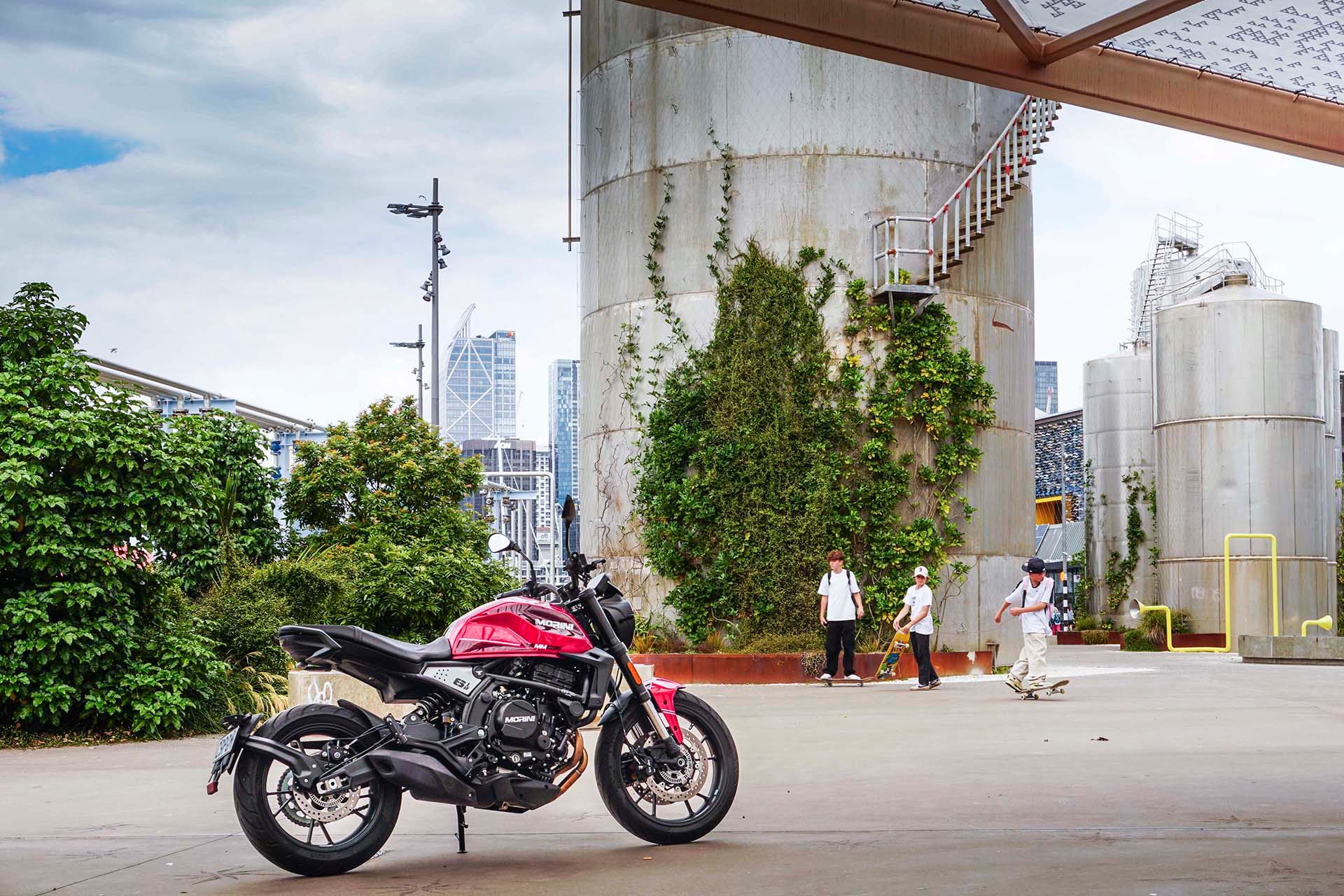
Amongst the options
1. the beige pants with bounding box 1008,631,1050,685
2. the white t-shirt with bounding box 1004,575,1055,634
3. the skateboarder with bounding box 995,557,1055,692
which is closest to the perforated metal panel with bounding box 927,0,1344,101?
the skateboarder with bounding box 995,557,1055,692

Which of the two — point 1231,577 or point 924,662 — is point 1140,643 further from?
point 924,662

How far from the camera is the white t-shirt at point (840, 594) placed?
61.1 ft

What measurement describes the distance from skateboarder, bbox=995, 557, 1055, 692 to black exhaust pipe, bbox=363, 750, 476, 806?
11.1 meters

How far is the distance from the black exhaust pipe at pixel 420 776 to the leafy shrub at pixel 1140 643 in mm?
30376

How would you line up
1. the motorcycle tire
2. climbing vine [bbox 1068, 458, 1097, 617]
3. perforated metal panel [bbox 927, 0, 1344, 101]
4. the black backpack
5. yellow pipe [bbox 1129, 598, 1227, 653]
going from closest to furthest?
the motorcycle tire → perforated metal panel [bbox 927, 0, 1344, 101] → the black backpack → yellow pipe [bbox 1129, 598, 1227, 653] → climbing vine [bbox 1068, 458, 1097, 617]

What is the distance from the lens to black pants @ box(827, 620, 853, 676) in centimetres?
1894

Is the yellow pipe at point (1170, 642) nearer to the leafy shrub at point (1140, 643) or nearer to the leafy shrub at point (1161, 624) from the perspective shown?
the leafy shrub at point (1161, 624)

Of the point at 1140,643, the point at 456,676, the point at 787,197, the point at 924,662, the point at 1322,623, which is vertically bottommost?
the point at 1140,643

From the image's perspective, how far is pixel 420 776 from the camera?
238 inches

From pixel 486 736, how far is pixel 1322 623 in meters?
30.1

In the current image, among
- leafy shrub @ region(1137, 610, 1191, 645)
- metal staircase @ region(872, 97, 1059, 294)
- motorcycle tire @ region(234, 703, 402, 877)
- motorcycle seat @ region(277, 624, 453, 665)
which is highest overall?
metal staircase @ region(872, 97, 1059, 294)

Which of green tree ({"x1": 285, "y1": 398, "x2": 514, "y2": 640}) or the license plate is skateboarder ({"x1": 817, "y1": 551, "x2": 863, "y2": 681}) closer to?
green tree ({"x1": 285, "y1": 398, "x2": 514, "y2": 640})

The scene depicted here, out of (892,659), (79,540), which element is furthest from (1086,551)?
(79,540)

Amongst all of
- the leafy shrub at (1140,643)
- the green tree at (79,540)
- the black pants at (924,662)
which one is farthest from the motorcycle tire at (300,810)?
the leafy shrub at (1140,643)
